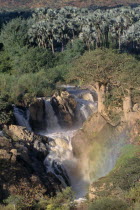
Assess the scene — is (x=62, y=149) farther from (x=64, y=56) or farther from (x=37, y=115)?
(x=64, y=56)

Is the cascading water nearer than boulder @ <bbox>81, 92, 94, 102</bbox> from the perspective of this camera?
Yes

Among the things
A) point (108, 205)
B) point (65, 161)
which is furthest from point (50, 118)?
point (108, 205)

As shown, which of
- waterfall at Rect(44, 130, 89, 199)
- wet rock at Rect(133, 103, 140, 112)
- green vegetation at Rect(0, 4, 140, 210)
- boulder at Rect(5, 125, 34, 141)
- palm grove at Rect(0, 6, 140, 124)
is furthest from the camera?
palm grove at Rect(0, 6, 140, 124)

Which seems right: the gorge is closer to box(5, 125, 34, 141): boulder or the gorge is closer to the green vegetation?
the green vegetation

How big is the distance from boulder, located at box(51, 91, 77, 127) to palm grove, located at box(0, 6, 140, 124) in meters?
1.93

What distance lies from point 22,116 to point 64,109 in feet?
12.0

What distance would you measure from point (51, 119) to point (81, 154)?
6626 mm

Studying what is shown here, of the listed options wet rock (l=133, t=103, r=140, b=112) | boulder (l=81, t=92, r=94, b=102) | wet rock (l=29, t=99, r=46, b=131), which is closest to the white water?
wet rock (l=29, t=99, r=46, b=131)

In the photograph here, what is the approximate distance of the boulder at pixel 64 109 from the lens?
3597 centimetres

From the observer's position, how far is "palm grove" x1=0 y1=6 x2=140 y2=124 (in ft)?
107

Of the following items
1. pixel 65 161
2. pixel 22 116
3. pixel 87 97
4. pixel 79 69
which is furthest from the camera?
pixel 87 97

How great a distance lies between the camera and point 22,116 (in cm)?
3422

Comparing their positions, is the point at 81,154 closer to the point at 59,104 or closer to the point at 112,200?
the point at 59,104

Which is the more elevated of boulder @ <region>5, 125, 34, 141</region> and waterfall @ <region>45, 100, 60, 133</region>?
boulder @ <region>5, 125, 34, 141</region>
